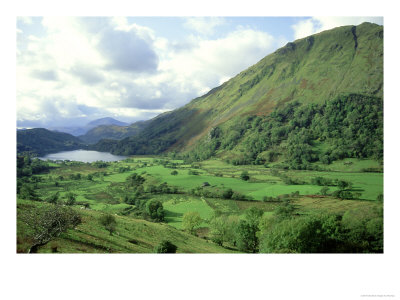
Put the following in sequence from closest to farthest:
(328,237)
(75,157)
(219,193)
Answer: (328,237), (219,193), (75,157)

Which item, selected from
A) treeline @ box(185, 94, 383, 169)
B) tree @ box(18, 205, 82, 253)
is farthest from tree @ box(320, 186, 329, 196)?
tree @ box(18, 205, 82, 253)

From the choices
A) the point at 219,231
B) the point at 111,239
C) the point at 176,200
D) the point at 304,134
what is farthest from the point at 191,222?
the point at 304,134

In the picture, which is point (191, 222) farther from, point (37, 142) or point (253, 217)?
point (37, 142)

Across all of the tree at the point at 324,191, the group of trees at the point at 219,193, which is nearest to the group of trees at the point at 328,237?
the tree at the point at 324,191

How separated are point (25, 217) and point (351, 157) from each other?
25490 mm

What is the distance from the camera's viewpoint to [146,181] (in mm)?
21047

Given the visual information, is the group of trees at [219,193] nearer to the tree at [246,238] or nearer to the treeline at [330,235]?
the tree at [246,238]

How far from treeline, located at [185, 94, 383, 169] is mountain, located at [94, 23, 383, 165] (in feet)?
0.41

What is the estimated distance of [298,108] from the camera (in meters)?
42.1

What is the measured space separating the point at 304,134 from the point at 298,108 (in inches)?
440

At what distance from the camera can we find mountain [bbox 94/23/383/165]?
89.2 ft

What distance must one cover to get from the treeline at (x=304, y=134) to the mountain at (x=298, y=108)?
124 millimetres

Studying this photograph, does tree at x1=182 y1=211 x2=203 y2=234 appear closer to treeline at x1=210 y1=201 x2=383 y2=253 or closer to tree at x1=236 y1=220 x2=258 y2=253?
tree at x1=236 y1=220 x2=258 y2=253

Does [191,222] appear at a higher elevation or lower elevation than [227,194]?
lower
